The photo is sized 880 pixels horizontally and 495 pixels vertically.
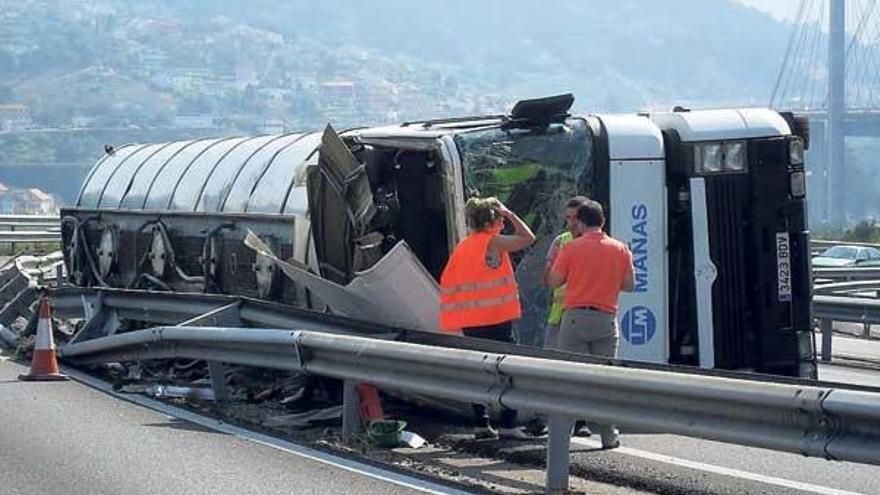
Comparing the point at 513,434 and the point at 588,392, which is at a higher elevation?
the point at 588,392

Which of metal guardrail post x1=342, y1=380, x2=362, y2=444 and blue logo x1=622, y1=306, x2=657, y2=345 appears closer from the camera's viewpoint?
metal guardrail post x1=342, y1=380, x2=362, y2=444

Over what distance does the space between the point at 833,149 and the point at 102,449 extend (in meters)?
71.1

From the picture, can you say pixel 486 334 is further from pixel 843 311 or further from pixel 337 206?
pixel 843 311

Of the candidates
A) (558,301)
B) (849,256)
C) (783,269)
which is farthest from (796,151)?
(849,256)

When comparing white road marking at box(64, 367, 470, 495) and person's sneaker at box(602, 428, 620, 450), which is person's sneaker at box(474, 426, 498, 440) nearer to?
person's sneaker at box(602, 428, 620, 450)

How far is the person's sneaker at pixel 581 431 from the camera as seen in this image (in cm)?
1167

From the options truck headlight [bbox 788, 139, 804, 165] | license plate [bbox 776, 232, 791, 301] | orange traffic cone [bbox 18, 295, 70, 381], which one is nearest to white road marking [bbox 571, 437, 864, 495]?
license plate [bbox 776, 232, 791, 301]

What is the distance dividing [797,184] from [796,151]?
9.3 inches

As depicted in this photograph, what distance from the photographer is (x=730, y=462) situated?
10688mm

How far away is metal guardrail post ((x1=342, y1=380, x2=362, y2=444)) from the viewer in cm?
1152

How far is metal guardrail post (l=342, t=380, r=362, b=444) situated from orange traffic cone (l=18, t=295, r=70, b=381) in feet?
13.4

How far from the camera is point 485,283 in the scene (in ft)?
38.4

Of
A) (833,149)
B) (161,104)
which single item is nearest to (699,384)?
(833,149)

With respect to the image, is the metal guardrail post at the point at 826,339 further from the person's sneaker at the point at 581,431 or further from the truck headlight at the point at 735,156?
the person's sneaker at the point at 581,431
